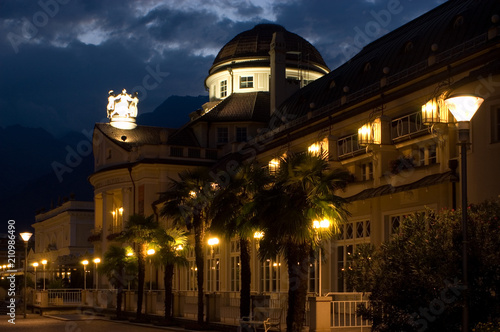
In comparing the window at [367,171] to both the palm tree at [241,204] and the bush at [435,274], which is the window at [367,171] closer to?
the palm tree at [241,204]

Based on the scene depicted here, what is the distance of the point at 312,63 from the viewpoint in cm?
6819

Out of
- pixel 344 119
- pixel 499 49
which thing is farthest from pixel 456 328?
pixel 344 119

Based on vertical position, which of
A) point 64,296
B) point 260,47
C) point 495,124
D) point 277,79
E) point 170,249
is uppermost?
point 260,47

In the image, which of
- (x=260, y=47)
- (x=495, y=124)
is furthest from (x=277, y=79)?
(x=495, y=124)

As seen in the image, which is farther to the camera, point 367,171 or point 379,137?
point 367,171

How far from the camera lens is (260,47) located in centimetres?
7019

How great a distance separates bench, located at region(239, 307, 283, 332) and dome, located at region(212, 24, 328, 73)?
44.7 metres

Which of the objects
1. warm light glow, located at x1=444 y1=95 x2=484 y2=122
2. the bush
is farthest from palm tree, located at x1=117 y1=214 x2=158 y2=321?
warm light glow, located at x1=444 y1=95 x2=484 y2=122

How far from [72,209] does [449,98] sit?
78.9 metres

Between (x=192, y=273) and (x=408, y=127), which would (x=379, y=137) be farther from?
(x=192, y=273)

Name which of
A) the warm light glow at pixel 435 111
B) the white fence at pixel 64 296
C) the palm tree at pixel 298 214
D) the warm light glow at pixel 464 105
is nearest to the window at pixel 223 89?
the white fence at pixel 64 296

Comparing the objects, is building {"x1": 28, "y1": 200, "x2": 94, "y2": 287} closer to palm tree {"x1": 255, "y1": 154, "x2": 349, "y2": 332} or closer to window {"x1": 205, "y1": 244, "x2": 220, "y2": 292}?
window {"x1": 205, "y1": 244, "x2": 220, "y2": 292}

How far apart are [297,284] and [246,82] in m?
49.6

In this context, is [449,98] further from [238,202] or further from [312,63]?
[312,63]
